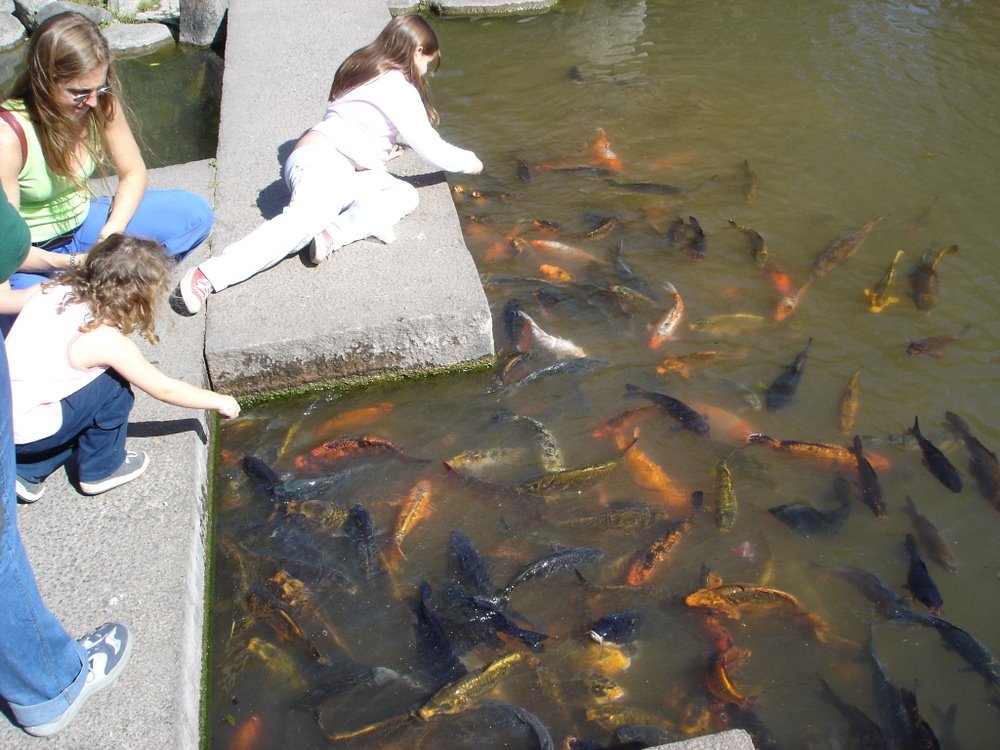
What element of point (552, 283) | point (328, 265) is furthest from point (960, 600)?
point (328, 265)

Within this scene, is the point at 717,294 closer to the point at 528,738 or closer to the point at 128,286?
the point at 528,738

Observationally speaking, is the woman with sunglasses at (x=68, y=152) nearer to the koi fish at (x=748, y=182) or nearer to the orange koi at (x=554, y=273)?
the orange koi at (x=554, y=273)

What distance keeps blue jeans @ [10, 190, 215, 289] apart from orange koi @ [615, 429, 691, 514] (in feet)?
8.92

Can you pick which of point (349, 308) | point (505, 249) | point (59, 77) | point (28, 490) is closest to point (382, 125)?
point (349, 308)

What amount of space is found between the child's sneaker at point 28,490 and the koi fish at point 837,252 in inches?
186

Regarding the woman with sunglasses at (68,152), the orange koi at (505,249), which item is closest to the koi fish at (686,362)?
the orange koi at (505,249)

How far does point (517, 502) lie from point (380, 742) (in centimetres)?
135

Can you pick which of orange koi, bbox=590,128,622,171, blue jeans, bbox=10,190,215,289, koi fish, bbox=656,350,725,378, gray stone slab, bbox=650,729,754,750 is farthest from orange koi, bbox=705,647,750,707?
orange koi, bbox=590,128,622,171

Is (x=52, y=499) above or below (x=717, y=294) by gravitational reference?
above

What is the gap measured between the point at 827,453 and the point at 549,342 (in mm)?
1687

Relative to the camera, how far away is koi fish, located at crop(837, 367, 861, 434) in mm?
4824

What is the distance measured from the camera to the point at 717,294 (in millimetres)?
5809

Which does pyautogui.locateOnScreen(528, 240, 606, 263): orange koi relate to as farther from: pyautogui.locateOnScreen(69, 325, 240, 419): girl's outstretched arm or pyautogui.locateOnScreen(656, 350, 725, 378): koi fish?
pyautogui.locateOnScreen(69, 325, 240, 419): girl's outstretched arm

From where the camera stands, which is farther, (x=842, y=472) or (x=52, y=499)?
(x=842, y=472)
